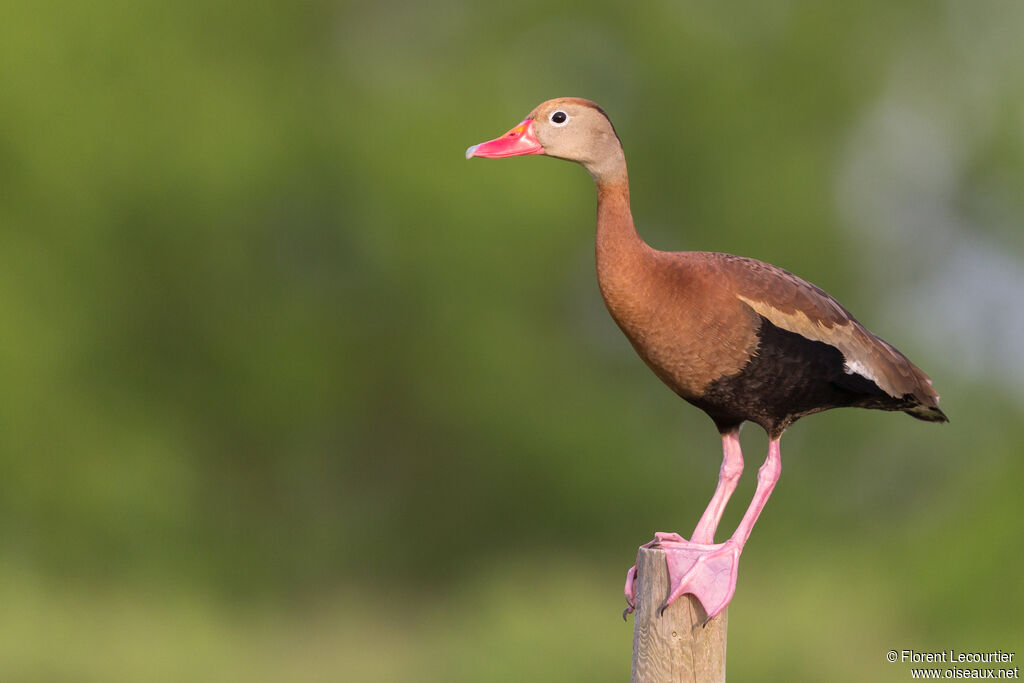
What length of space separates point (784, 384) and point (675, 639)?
82cm

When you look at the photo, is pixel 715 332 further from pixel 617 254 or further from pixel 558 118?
pixel 558 118

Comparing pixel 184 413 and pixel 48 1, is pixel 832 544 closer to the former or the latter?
pixel 184 413

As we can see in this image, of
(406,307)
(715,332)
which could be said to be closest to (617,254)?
(715,332)

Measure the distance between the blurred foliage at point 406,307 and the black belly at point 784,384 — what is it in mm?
5346

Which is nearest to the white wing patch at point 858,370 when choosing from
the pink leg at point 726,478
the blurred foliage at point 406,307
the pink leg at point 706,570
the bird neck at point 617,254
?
the pink leg at point 726,478

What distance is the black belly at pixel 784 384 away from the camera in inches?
139

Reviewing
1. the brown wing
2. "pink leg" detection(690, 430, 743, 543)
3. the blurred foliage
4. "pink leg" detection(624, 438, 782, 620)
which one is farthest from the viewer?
the blurred foliage

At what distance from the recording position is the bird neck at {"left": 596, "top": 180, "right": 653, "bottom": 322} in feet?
11.5

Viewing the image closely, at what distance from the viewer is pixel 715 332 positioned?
3.50m

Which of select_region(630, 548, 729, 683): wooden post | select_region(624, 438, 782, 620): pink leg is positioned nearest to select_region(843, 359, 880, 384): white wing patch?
select_region(624, 438, 782, 620): pink leg

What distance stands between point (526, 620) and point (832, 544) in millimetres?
2950

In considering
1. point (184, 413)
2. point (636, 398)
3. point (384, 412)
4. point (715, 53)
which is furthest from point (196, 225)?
point (715, 53)

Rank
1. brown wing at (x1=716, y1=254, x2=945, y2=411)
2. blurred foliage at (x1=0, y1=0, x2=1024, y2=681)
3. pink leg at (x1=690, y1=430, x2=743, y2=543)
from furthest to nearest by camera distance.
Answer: blurred foliage at (x1=0, y1=0, x2=1024, y2=681) < pink leg at (x1=690, y1=430, x2=743, y2=543) < brown wing at (x1=716, y1=254, x2=945, y2=411)

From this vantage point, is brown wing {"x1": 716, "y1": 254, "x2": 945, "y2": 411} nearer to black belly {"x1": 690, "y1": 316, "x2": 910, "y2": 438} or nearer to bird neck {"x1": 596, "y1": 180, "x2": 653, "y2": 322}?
black belly {"x1": 690, "y1": 316, "x2": 910, "y2": 438}
